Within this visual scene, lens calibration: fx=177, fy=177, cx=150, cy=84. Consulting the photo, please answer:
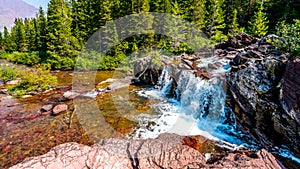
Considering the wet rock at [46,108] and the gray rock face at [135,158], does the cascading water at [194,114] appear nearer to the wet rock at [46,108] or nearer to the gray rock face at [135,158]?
the gray rock face at [135,158]

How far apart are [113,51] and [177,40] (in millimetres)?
8747

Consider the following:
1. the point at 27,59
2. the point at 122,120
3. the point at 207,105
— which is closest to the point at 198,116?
the point at 207,105

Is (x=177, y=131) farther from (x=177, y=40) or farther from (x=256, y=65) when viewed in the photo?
(x=177, y=40)

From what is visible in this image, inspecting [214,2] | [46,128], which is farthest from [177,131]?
[214,2]

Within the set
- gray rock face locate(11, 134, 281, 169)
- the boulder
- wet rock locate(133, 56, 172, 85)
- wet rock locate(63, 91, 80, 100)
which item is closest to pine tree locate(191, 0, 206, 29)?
wet rock locate(133, 56, 172, 85)

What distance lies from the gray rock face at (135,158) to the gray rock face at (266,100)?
4.95 ft

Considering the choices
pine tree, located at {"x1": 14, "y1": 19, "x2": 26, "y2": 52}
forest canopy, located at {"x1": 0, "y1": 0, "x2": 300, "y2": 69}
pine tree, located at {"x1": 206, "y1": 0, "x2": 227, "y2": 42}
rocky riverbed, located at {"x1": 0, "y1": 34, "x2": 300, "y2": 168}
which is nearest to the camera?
rocky riverbed, located at {"x1": 0, "y1": 34, "x2": 300, "y2": 168}

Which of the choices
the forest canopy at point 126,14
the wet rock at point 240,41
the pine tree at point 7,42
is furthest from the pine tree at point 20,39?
the wet rock at point 240,41

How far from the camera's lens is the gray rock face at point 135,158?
4.74 meters

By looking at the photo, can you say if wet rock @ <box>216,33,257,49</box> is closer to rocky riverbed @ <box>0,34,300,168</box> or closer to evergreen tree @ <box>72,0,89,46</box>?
rocky riverbed @ <box>0,34,300,168</box>

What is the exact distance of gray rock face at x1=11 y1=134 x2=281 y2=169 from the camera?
474 centimetres

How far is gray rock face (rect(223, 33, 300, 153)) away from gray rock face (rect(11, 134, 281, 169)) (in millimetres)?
1509

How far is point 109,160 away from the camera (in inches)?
203

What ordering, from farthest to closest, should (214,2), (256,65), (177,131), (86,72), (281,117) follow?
(214,2) → (86,72) → (177,131) → (256,65) → (281,117)
